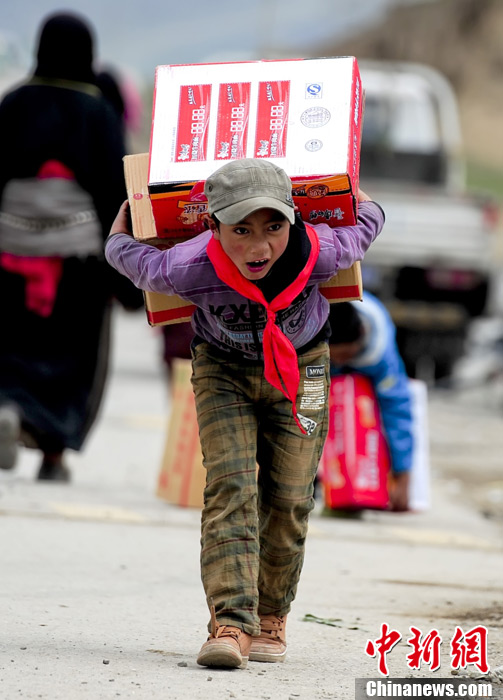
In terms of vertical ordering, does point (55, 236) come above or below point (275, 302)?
above

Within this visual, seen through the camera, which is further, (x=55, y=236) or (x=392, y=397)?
(x=392, y=397)

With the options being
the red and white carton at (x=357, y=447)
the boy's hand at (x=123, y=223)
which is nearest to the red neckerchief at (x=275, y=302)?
the boy's hand at (x=123, y=223)

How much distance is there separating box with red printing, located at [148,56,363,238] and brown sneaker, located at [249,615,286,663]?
43.4 inches

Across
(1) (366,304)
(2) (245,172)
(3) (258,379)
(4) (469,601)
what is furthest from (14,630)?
(1) (366,304)

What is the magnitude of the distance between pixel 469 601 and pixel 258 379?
1.60m

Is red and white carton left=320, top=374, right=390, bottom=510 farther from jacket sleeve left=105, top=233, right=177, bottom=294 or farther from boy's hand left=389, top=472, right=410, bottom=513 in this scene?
jacket sleeve left=105, top=233, right=177, bottom=294

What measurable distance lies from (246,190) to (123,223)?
0.61 meters

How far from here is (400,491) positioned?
6.98 meters

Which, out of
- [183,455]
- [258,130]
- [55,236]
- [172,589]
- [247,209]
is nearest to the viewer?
[247,209]

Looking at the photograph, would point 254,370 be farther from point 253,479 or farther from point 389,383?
point 389,383

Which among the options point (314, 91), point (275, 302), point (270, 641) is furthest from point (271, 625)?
point (314, 91)

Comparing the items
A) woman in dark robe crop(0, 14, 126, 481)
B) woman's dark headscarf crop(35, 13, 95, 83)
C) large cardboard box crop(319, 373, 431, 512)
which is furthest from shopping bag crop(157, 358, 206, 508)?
woman's dark headscarf crop(35, 13, 95, 83)

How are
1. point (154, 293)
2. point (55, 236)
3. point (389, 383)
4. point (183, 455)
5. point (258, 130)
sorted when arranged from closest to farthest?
point (258, 130) → point (154, 293) → point (55, 236) → point (389, 383) → point (183, 455)

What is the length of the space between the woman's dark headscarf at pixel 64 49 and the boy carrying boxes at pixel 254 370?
9.76 feet
